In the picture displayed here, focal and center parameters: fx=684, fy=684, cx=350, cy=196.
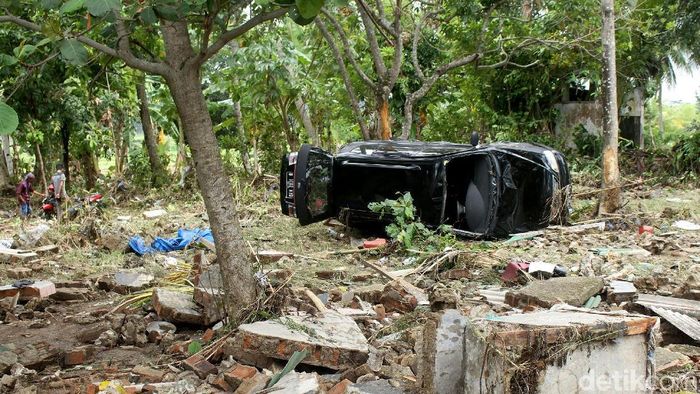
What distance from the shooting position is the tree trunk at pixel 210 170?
4.79 meters

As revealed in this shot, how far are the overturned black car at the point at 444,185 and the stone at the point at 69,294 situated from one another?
10.8 ft

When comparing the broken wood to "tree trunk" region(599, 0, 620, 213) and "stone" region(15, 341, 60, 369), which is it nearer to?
"stone" region(15, 341, 60, 369)

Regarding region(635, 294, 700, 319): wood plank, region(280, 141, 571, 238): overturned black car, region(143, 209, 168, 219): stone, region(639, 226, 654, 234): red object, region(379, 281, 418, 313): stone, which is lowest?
region(639, 226, 654, 234): red object

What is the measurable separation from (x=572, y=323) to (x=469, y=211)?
18.6ft

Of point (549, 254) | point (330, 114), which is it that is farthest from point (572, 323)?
point (330, 114)

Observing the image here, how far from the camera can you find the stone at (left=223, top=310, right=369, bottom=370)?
4109 mm

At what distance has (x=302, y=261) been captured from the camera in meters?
8.10

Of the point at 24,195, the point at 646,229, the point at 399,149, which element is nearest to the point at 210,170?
the point at 399,149

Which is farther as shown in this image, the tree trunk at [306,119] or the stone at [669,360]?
the tree trunk at [306,119]

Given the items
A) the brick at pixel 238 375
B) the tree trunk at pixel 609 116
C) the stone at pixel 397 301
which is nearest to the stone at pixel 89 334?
the brick at pixel 238 375

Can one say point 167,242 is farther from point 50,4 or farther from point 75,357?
point 50,4

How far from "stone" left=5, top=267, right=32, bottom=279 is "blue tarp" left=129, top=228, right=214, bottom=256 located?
1543 mm

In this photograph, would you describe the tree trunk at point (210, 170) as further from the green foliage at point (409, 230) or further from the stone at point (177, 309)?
the green foliage at point (409, 230)

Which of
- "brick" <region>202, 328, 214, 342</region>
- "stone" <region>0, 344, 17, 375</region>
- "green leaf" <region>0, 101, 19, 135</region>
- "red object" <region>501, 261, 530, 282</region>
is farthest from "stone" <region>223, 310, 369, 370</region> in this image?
"red object" <region>501, 261, 530, 282</region>
